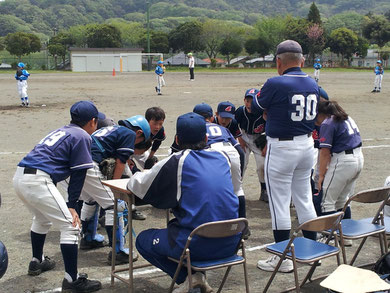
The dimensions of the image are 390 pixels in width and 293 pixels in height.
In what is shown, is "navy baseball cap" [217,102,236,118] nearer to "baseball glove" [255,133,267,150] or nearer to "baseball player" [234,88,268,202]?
"baseball player" [234,88,268,202]

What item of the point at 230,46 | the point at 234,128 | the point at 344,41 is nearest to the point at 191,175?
the point at 234,128

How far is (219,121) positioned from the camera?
7094 mm

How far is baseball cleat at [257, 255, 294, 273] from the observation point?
17.1 ft

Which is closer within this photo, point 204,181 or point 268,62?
point 204,181

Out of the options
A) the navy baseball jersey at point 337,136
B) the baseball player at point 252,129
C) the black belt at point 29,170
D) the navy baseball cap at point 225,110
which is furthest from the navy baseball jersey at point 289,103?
the baseball player at point 252,129

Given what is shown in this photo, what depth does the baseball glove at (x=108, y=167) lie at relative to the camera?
17.5 feet

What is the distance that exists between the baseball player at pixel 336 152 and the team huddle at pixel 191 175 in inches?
0.5

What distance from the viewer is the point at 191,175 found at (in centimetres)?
398

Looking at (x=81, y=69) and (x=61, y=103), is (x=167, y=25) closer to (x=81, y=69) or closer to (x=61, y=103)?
Answer: (x=81, y=69)

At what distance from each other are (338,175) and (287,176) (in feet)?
3.65

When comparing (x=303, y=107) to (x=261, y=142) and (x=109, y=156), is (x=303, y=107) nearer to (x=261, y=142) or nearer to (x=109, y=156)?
(x=109, y=156)

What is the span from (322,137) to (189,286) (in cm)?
282

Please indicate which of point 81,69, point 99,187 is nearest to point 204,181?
point 99,187

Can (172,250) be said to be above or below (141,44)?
below
